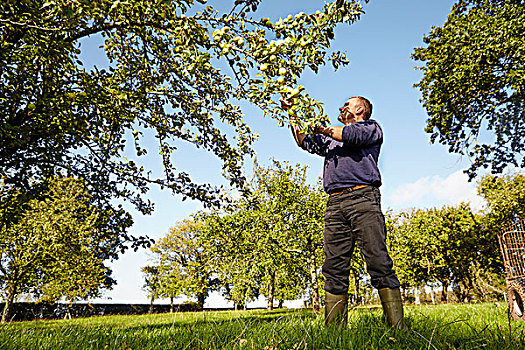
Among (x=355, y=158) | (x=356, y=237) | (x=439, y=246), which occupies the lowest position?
(x=356, y=237)

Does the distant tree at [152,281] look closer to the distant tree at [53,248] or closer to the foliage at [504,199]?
the distant tree at [53,248]

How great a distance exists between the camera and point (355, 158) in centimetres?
334

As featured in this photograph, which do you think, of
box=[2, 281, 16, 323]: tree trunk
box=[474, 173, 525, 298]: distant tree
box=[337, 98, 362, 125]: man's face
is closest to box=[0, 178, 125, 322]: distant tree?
box=[2, 281, 16, 323]: tree trunk

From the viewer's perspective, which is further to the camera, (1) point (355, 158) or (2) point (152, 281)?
(2) point (152, 281)

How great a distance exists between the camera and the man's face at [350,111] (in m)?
3.71

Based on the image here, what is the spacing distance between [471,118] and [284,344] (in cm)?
1135

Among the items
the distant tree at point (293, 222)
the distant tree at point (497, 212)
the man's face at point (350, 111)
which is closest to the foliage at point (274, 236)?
the distant tree at point (293, 222)

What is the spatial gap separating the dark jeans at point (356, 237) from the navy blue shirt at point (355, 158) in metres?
0.11

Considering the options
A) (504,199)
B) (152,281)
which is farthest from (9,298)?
(504,199)

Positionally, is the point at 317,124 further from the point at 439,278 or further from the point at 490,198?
the point at 439,278

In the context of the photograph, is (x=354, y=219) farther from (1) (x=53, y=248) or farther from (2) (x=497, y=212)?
(2) (x=497, y=212)

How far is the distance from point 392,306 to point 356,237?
663mm

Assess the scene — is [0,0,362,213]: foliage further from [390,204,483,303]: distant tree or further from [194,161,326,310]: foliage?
[390,204,483,303]: distant tree

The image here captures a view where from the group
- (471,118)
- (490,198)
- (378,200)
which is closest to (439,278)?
(490,198)
